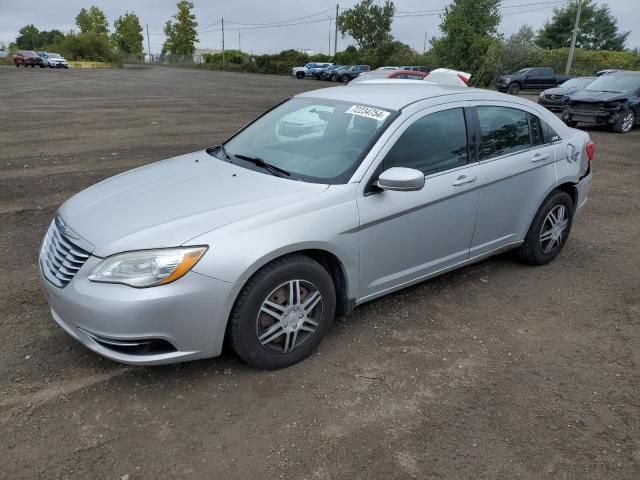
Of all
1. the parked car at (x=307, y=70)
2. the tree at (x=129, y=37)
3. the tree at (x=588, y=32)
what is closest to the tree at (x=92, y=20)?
the tree at (x=129, y=37)

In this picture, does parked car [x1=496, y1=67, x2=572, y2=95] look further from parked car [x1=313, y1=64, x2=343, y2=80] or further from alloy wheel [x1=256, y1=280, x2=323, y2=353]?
alloy wheel [x1=256, y1=280, x2=323, y2=353]

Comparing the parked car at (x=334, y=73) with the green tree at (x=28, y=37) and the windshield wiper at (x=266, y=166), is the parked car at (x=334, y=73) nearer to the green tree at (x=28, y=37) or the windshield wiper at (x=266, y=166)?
the windshield wiper at (x=266, y=166)

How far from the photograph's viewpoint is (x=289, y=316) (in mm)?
3080

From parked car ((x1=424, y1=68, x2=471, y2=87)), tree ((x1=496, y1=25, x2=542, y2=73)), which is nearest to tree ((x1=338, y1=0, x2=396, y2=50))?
tree ((x1=496, y1=25, x2=542, y2=73))

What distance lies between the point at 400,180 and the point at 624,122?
A: 13493mm

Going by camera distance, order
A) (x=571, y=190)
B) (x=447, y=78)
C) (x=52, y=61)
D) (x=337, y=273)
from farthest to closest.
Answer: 1. (x=52, y=61)
2. (x=447, y=78)
3. (x=571, y=190)
4. (x=337, y=273)

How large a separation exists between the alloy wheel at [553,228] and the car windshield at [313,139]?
2.01m

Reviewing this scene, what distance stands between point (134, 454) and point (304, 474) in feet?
2.65

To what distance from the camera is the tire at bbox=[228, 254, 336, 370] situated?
9.45 feet

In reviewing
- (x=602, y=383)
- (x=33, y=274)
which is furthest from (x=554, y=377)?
(x=33, y=274)

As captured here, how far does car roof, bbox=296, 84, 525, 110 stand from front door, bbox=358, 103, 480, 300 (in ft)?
0.58

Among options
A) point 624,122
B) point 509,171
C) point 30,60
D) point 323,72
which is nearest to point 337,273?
point 509,171

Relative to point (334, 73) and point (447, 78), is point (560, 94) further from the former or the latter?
point (334, 73)

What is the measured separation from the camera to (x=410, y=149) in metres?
3.60
